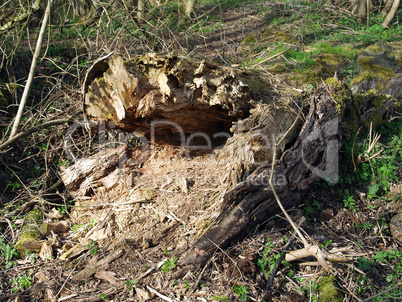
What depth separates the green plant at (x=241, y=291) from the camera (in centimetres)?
256

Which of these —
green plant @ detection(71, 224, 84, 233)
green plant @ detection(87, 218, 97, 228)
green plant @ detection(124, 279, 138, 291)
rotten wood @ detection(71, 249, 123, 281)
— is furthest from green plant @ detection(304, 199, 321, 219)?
green plant @ detection(71, 224, 84, 233)

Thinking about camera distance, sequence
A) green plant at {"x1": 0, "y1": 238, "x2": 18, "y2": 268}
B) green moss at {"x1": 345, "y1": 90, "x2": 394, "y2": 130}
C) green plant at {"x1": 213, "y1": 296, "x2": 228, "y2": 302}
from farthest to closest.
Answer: green moss at {"x1": 345, "y1": 90, "x2": 394, "y2": 130}
green plant at {"x1": 0, "y1": 238, "x2": 18, "y2": 268}
green plant at {"x1": 213, "y1": 296, "x2": 228, "y2": 302}

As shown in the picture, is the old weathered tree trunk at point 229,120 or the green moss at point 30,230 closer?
the old weathered tree trunk at point 229,120

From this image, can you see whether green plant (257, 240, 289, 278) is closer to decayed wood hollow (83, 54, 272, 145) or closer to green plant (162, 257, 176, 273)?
green plant (162, 257, 176, 273)

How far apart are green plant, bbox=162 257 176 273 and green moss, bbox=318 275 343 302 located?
53.4 inches

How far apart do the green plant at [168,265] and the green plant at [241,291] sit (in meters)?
0.61

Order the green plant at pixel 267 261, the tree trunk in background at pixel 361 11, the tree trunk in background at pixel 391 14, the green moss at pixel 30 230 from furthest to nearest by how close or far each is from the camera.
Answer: the tree trunk in background at pixel 361 11 → the tree trunk in background at pixel 391 14 → the green moss at pixel 30 230 → the green plant at pixel 267 261

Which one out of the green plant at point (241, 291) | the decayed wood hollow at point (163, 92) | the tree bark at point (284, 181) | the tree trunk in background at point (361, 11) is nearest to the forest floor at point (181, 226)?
the green plant at point (241, 291)

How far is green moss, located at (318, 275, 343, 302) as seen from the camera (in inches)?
101

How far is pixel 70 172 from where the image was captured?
4.12 m

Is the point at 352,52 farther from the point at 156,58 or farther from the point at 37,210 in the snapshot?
the point at 37,210

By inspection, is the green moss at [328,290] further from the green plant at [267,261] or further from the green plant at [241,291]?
the green plant at [241,291]

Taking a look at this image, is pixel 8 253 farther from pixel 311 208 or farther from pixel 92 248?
pixel 311 208

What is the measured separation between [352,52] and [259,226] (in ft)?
14.8
